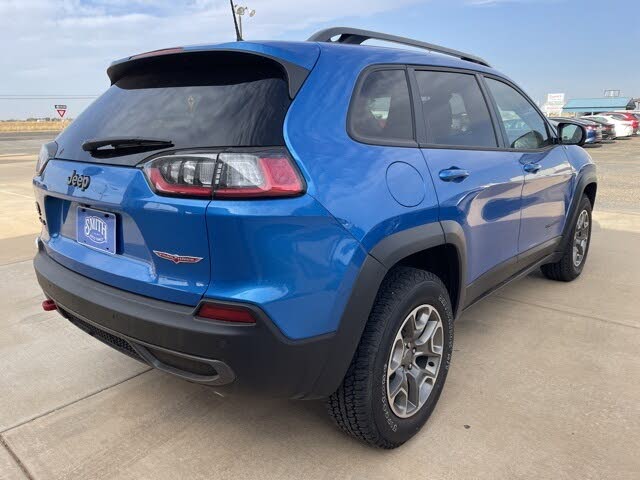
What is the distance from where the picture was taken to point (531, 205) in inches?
132

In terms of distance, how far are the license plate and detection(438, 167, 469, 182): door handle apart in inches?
56.7

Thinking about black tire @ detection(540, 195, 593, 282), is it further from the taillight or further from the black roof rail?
the taillight

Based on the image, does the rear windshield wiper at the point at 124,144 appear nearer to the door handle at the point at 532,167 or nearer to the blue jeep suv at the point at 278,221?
the blue jeep suv at the point at 278,221

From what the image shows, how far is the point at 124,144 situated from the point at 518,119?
102 inches

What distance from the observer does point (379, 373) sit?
2.08m

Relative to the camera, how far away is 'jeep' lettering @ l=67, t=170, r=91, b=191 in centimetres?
211

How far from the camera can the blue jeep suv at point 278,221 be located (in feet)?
5.76

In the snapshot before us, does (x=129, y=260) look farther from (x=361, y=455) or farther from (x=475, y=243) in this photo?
(x=475, y=243)

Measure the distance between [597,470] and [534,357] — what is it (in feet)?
3.31

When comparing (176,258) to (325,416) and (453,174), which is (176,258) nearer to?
(325,416)

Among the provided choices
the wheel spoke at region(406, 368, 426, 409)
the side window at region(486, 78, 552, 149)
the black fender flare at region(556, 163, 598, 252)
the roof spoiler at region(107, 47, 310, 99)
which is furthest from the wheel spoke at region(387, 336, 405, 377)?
the black fender flare at region(556, 163, 598, 252)

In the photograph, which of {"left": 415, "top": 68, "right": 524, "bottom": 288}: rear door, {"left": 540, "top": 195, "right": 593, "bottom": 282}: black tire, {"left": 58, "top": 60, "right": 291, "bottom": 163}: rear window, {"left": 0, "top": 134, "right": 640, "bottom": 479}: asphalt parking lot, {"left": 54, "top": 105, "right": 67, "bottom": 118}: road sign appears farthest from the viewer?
{"left": 54, "top": 105, "right": 67, "bottom": 118}: road sign

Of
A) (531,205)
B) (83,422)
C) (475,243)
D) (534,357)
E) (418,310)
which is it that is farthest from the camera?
(531,205)

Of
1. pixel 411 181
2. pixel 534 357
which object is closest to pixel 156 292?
pixel 411 181
